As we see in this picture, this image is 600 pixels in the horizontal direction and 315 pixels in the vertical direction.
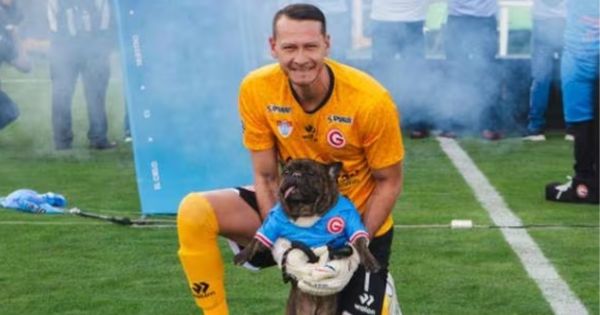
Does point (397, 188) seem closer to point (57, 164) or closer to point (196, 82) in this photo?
point (196, 82)

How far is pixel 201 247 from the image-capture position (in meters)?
5.96

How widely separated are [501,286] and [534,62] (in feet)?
20.6

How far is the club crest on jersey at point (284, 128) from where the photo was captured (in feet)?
19.0

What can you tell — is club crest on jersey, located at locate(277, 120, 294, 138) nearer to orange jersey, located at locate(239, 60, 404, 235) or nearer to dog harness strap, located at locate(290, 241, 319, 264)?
orange jersey, located at locate(239, 60, 404, 235)

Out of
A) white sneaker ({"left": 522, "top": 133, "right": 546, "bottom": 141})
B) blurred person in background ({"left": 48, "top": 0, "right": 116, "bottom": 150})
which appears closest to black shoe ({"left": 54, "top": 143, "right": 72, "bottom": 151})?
blurred person in background ({"left": 48, "top": 0, "right": 116, "bottom": 150})

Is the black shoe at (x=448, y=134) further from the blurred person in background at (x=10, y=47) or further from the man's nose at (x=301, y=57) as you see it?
the man's nose at (x=301, y=57)

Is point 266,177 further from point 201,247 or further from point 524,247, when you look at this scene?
point 524,247

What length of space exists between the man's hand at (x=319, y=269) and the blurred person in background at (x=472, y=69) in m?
7.45

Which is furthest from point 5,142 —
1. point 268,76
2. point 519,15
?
point 268,76

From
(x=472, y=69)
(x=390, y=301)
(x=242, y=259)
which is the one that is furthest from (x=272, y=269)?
(x=472, y=69)

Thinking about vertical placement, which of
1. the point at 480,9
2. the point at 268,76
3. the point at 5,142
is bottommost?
the point at 5,142

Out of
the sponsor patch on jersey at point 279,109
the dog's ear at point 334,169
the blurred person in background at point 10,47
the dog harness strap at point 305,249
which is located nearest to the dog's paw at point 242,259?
the dog harness strap at point 305,249

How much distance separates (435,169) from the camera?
11.4 m

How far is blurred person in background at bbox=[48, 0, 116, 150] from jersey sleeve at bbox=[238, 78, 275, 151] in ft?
20.7
